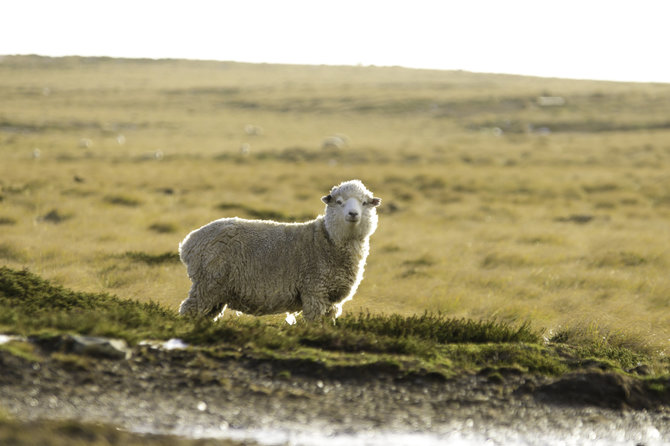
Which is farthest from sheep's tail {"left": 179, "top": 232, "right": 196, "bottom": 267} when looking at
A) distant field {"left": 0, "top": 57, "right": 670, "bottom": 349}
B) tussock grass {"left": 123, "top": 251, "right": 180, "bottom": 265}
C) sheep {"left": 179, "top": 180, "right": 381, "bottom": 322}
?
tussock grass {"left": 123, "top": 251, "right": 180, "bottom": 265}

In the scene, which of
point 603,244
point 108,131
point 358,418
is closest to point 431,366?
point 358,418

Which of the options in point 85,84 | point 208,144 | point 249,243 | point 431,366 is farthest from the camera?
point 85,84

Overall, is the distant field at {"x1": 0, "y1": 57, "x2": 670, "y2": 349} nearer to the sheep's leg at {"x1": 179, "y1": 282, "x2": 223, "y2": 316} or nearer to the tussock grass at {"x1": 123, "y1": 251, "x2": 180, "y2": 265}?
the tussock grass at {"x1": 123, "y1": 251, "x2": 180, "y2": 265}

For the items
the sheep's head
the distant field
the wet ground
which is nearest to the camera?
the wet ground

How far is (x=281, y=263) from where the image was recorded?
29.1 ft

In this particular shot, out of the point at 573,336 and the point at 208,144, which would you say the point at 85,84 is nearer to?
the point at 208,144

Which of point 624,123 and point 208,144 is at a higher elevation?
point 624,123

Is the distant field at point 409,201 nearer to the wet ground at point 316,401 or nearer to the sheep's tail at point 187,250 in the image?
the sheep's tail at point 187,250

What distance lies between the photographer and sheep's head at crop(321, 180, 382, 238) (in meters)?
8.91

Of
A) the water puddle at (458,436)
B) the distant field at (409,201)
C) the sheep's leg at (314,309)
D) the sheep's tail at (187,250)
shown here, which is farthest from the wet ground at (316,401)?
the distant field at (409,201)

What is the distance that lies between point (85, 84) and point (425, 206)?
87606mm

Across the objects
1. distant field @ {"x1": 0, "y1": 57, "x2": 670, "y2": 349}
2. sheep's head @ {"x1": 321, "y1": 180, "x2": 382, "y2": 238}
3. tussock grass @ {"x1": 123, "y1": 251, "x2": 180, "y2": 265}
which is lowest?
tussock grass @ {"x1": 123, "y1": 251, "x2": 180, "y2": 265}

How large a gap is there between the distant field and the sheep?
5.71 ft

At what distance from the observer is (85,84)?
103062mm
